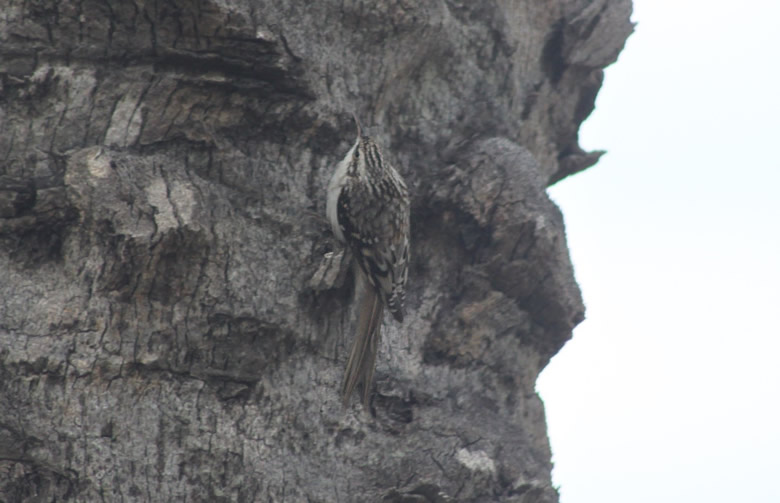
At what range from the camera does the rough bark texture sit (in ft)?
6.42

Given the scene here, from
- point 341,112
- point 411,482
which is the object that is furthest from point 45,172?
point 411,482

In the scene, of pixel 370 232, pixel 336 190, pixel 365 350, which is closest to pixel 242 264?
pixel 365 350

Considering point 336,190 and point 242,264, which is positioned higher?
point 336,190

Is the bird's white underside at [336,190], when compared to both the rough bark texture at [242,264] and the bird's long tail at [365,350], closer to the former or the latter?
the rough bark texture at [242,264]

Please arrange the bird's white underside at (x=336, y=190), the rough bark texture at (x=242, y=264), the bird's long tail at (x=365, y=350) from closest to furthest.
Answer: the rough bark texture at (x=242, y=264), the bird's long tail at (x=365, y=350), the bird's white underside at (x=336, y=190)

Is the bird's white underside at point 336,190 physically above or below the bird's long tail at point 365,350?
above

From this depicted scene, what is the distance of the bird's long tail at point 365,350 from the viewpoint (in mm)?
2197

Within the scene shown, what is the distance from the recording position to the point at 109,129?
214 cm

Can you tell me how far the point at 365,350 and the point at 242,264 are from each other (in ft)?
1.21

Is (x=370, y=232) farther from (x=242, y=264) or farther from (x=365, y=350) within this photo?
(x=242, y=264)

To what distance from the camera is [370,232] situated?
299 cm

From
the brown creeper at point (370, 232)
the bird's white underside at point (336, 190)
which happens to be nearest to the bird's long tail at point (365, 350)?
the brown creeper at point (370, 232)

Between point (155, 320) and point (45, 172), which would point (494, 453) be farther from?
point (45, 172)

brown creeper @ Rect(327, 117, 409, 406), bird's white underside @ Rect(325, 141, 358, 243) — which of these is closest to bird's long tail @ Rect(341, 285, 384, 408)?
brown creeper @ Rect(327, 117, 409, 406)
